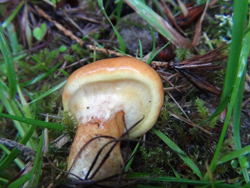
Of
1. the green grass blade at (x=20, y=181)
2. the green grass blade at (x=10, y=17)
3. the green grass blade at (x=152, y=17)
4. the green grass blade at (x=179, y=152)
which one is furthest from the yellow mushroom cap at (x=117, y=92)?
the green grass blade at (x=10, y=17)

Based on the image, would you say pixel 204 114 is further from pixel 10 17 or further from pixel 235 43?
pixel 10 17

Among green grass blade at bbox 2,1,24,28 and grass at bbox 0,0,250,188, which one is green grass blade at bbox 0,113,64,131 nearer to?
grass at bbox 0,0,250,188

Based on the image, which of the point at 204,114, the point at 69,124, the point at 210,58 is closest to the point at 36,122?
the point at 69,124

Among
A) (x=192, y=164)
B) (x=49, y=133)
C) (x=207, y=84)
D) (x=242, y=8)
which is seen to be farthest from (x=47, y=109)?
(x=242, y=8)

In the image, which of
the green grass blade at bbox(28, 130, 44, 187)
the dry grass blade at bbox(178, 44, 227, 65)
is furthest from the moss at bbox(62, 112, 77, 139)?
the dry grass blade at bbox(178, 44, 227, 65)

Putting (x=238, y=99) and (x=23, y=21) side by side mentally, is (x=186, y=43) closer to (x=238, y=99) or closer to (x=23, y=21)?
(x=238, y=99)

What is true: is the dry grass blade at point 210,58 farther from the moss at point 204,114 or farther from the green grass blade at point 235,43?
the green grass blade at point 235,43
